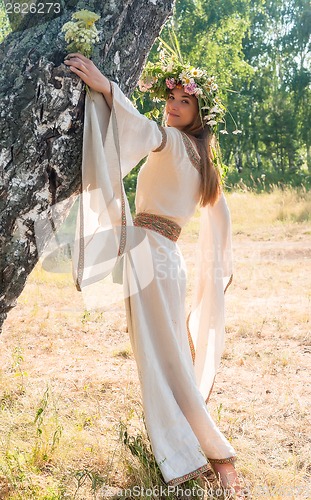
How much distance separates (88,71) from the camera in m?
2.47

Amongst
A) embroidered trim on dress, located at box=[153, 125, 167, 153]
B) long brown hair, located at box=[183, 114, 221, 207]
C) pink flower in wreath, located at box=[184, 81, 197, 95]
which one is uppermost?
pink flower in wreath, located at box=[184, 81, 197, 95]

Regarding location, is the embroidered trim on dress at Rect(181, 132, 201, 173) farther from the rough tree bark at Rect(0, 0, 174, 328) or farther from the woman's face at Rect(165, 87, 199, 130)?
the rough tree bark at Rect(0, 0, 174, 328)

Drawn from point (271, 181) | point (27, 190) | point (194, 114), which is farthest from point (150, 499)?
point (271, 181)

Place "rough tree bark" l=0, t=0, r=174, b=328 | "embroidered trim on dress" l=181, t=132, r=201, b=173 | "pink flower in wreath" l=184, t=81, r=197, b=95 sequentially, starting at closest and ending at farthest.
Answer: "rough tree bark" l=0, t=0, r=174, b=328, "embroidered trim on dress" l=181, t=132, r=201, b=173, "pink flower in wreath" l=184, t=81, r=197, b=95

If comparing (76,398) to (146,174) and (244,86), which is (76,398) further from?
(244,86)

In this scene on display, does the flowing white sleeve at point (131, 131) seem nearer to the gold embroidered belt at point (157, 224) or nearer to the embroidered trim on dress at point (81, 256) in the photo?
the embroidered trim on dress at point (81, 256)

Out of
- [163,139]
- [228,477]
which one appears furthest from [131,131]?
[228,477]

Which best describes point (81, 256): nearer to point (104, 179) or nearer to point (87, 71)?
point (104, 179)

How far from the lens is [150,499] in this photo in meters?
2.73

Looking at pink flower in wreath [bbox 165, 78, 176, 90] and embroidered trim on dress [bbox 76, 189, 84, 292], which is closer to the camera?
embroidered trim on dress [bbox 76, 189, 84, 292]

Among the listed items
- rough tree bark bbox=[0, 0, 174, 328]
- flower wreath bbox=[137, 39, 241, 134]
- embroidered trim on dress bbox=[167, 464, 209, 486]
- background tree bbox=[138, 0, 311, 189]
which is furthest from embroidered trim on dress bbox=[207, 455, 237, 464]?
background tree bbox=[138, 0, 311, 189]

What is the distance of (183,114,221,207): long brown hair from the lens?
312 cm

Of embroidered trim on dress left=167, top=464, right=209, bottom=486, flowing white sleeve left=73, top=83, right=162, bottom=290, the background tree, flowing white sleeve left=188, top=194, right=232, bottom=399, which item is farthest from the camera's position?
the background tree

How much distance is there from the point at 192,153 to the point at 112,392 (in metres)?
1.94
